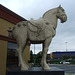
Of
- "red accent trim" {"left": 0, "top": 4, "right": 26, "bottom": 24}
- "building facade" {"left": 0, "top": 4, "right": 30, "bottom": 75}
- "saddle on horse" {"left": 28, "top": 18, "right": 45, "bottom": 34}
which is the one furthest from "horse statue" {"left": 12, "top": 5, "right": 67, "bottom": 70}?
"red accent trim" {"left": 0, "top": 4, "right": 26, "bottom": 24}

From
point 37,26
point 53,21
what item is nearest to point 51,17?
point 53,21

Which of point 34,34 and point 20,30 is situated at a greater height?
point 20,30

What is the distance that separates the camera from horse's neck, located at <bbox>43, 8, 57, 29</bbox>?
17.4ft

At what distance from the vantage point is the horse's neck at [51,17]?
17.4ft

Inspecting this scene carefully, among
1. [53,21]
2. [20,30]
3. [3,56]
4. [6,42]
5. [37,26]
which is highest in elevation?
[53,21]

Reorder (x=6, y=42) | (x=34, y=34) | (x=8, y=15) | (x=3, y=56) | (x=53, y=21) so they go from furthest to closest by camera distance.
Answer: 1. (x=8, y=15)
2. (x=6, y=42)
3. (x=3, y=56)
4. (x=53, y=21)
5. (x=34, y=34)

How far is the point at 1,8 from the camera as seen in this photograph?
8.45 m

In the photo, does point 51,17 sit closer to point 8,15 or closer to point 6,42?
point 6,42

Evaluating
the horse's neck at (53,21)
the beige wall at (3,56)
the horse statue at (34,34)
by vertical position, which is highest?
the horse's neck at (53,21)

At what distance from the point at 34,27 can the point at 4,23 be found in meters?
4.55

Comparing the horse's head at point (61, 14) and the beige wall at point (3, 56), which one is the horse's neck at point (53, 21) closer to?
the horse's head at point (61, 14)

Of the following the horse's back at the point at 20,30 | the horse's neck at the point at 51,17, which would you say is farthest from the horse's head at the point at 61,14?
the horse's back at the point at 20,30

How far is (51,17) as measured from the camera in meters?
5.39

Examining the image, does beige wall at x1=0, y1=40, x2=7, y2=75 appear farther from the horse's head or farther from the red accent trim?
the horse's head
